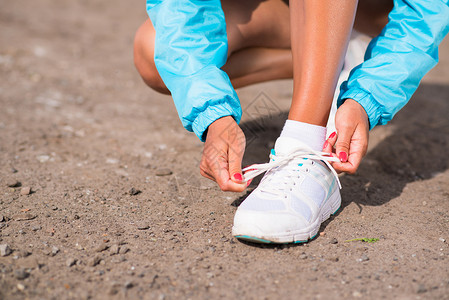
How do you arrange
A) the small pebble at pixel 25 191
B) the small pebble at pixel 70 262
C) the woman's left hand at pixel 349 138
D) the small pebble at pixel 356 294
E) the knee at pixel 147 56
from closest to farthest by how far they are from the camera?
the small pebble at pixel 356 294
the small pebble at pixel 70 262
the woman's left hand at pixel 349 138
the small pebble at pixel 25 191
the knee at pixel 147 56

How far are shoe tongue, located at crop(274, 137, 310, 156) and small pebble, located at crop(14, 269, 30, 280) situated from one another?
0.82 m

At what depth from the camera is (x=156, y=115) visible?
2.41 meters

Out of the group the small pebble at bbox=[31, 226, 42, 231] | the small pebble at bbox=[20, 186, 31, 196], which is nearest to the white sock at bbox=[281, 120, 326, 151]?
the small pebble at bbox=[31, 226, 42, 231]

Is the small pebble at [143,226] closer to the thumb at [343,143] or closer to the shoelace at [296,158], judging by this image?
the shoelace at [296,158]

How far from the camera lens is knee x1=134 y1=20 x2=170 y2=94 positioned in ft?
5.49

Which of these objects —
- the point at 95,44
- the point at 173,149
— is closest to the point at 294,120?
the point at 173,149

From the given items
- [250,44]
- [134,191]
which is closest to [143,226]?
[134,191]

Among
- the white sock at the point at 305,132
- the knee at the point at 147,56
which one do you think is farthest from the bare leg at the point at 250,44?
the white sock at the point at 305,132

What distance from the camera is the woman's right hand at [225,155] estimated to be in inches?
48.3

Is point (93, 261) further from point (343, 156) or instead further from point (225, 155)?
point (343, 156)

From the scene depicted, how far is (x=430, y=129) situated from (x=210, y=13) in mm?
1480

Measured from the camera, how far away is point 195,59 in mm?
1408

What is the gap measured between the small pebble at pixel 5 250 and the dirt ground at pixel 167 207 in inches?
0.7

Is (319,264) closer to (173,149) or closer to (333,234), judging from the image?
(333,234)
